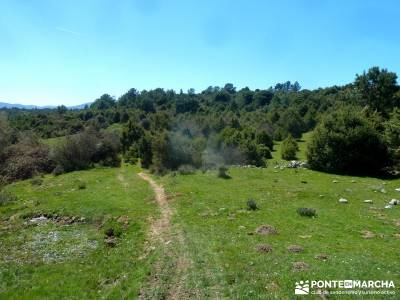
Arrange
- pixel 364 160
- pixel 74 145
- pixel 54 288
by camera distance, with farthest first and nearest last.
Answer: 1. pixel 74 145
2. pixel 364 160
3. pixel 54 288

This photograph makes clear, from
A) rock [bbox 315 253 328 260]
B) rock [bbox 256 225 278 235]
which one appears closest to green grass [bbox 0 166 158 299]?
rock [bbox 256 225 278 235]

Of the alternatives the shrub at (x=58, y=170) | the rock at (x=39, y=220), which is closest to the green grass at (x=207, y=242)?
the rock at (x=39, y=220)

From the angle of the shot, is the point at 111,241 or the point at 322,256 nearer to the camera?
the point at 322,256

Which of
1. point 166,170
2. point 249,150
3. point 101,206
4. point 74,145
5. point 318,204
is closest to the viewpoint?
point 318,204

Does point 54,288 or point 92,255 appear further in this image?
point 92,255

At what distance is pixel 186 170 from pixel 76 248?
30.5 meters

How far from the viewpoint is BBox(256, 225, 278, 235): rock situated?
77.5 ft

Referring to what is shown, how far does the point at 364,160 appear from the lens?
1946 inches

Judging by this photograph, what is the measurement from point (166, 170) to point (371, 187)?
29.9 metres

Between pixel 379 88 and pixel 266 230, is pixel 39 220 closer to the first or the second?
pixel 266 230

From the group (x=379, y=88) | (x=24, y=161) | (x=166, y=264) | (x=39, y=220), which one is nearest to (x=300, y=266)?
(x=166, y=264)

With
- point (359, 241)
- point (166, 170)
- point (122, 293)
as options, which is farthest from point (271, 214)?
point (166, 170)

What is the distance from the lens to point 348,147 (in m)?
49.8

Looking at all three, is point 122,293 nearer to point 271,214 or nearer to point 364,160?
point 271,214
